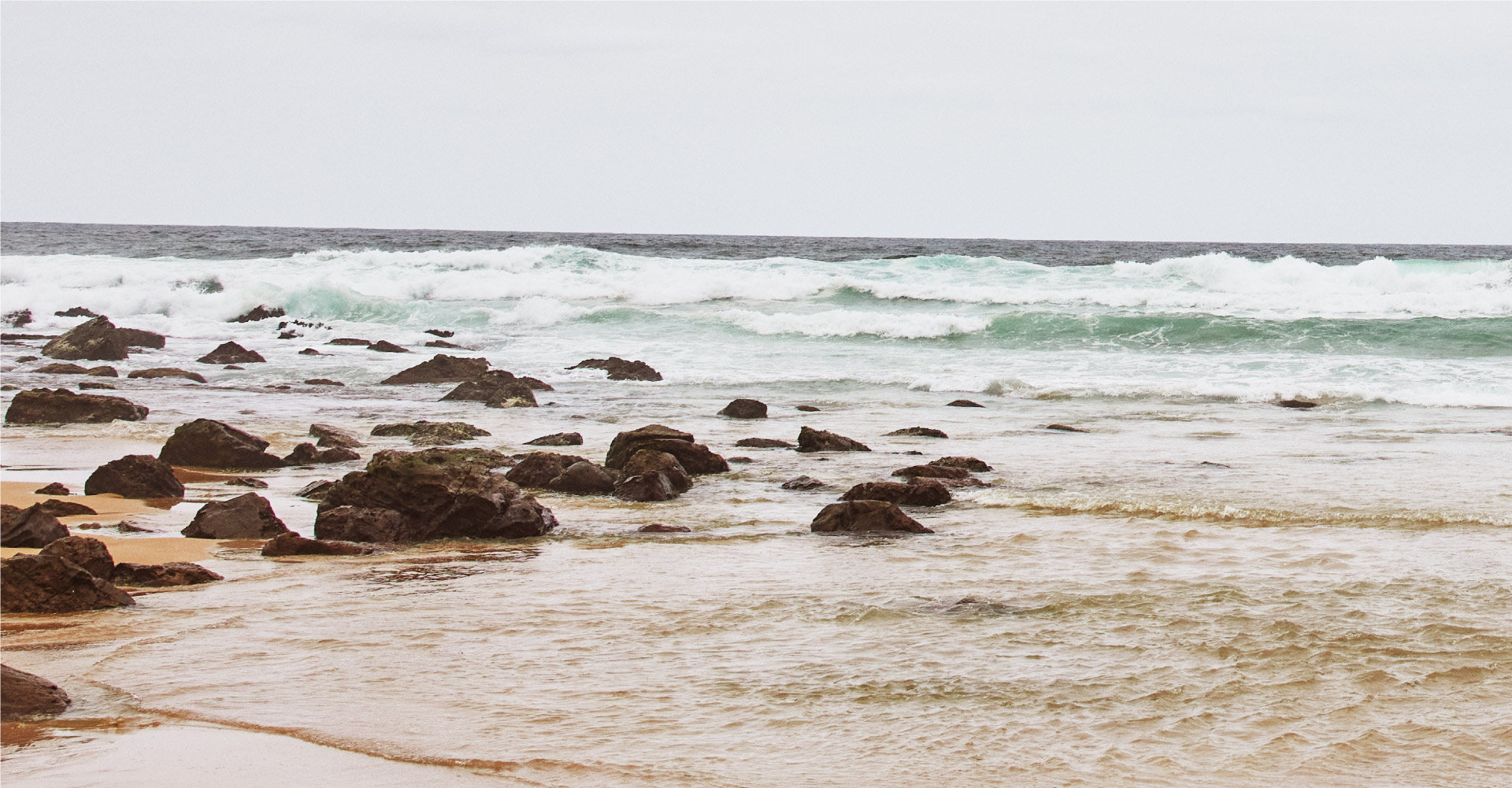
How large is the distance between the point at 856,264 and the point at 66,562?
116 ft

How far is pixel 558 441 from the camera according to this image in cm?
1184

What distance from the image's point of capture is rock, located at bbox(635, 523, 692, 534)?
7.51m

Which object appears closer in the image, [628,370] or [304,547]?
[304,547]

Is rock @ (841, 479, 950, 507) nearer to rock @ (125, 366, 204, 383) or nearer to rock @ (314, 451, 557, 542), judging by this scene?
rock @ (314, 451, 557, 542)

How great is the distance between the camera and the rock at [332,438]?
36.9 feet

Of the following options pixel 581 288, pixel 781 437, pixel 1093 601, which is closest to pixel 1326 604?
pixel 1093 601

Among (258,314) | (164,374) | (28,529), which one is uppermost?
(258,314)

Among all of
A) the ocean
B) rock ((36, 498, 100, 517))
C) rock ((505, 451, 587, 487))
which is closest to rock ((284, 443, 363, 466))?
the ocean

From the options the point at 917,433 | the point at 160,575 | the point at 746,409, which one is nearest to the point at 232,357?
the point at 746,409

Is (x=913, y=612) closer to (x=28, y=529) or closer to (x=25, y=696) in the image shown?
(x=25, y=696)

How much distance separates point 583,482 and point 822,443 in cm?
302

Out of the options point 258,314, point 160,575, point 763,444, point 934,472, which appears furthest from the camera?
point 258,314

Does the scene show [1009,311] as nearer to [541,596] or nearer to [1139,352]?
[1139,352]

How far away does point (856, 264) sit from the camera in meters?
40.1
